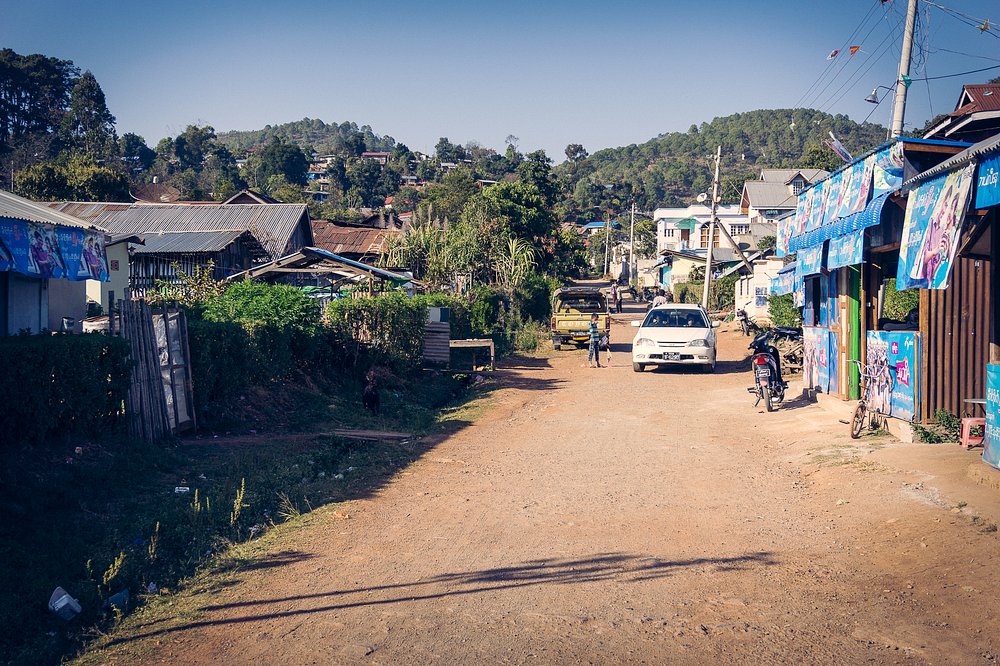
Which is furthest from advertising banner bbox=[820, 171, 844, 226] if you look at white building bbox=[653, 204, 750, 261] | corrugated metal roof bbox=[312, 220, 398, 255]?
white building bbox=[653, 204, 750, 261]

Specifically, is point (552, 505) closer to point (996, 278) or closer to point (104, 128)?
point (996, 278)

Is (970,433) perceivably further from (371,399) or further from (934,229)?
(371,399)

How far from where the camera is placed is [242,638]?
488cm

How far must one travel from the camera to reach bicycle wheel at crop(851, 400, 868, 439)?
426 inches

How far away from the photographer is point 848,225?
1226 centimetres

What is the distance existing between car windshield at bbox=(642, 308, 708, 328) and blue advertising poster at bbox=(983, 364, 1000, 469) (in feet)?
44.0

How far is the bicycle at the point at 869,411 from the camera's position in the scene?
10844 millimetres

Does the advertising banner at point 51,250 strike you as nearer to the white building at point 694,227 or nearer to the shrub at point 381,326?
the shrub at point 381,326

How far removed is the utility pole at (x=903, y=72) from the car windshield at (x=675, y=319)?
7.30m

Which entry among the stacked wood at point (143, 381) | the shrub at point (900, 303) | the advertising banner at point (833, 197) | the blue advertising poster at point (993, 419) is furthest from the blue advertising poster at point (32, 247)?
the shrub at point (900, 303)

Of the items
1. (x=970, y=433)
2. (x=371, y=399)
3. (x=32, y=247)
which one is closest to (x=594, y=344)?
(x=371, y=399)

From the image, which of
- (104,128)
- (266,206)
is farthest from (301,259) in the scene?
(104,128)

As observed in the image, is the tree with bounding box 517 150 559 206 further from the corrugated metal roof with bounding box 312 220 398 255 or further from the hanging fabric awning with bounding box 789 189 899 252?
the hanging fabric awning with bounding box 789 189 899 252

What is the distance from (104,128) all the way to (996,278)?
7556 cm
